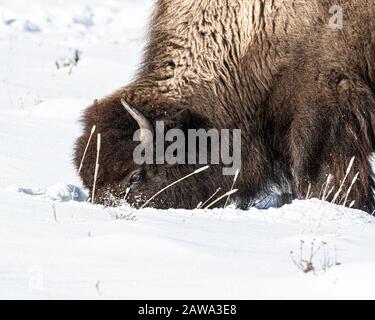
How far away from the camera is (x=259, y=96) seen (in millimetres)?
6707

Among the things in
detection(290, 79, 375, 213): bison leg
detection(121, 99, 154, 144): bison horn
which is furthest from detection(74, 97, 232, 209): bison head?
detection(290, 79, 375, 213): bison leg

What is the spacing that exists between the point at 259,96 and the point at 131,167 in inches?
43.1

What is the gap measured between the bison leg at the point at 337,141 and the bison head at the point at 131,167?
24.9 inches

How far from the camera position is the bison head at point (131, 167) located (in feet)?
20.3

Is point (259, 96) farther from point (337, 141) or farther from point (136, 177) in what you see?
point (136, 177)

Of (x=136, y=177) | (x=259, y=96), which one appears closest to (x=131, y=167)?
(x=136, y=177)

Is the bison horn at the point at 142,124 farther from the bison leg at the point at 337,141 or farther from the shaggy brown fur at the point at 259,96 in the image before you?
the bison leg at the point at 337,141

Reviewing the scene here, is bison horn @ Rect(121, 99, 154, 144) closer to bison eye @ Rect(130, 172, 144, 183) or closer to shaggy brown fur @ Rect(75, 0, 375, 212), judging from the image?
shaggy brown fur @ Rect(75, 0, 375, 212)

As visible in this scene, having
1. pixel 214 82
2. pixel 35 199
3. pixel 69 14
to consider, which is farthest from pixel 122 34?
pixel 35 199

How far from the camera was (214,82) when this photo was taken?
22.1ft

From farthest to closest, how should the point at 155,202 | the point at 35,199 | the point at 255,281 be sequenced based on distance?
the point at 155,202
the point at 35,199
the point at 255,281
